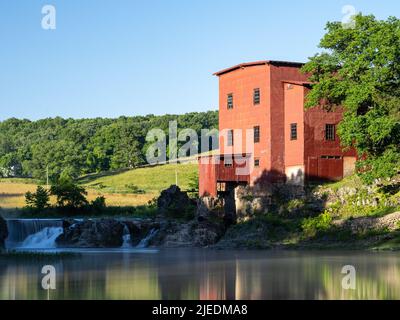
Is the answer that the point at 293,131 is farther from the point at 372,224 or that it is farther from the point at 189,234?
the point at 372,224

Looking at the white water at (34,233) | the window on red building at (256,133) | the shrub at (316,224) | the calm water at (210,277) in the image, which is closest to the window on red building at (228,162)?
the window on red building at (256,133)

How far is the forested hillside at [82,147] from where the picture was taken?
468 feet

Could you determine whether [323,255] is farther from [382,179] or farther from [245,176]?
[245,176]

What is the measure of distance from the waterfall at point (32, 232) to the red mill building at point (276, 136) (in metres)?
12.8

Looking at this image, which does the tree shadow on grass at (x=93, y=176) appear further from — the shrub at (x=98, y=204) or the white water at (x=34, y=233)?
the white water at (x=34, y=233)

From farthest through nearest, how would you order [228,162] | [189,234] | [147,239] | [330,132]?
[228,162] < [330,132] < [147,239] < [189,234]

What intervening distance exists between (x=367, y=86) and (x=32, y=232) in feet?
99.1

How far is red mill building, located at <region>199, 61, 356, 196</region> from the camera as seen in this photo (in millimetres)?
58812

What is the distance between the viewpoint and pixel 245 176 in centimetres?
6159

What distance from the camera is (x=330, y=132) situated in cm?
5962

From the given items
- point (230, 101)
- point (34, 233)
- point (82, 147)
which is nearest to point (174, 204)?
point (230, 101)

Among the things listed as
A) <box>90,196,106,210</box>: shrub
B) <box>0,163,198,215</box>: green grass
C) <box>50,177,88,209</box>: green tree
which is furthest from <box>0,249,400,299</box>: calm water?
<box>0,163,198,215</box>: green grass

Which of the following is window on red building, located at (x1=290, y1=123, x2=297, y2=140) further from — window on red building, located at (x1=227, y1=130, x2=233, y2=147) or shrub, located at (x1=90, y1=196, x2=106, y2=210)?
shrub, located at (x1=90, y1=196, x2=106, y2=210)

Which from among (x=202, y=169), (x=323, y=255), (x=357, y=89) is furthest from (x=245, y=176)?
(x=323, y=255)
